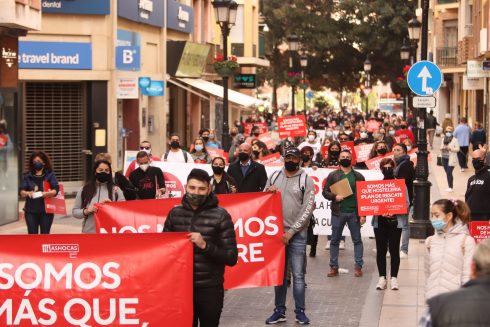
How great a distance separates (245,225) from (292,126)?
1826 centimetres

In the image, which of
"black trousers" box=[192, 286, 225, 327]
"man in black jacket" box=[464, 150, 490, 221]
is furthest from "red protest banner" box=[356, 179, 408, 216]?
"black trousers" box=[192, 286, 225, 327]

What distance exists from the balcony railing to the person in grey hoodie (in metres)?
53.9

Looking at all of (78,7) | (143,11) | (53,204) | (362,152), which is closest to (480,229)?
(53,204)

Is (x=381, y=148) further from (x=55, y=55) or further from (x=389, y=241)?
(x=55, y=55)

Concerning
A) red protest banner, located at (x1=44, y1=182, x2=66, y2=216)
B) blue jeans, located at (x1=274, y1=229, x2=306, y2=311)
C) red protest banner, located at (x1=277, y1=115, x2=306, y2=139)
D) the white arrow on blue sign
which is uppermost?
the white arrow on blue sign

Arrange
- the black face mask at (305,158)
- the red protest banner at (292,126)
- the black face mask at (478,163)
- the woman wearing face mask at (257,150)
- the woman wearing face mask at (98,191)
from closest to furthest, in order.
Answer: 1. the woman wearing face mask at (98,191)
2. the black face mask at (478,163)
3. the black face mask at (305,158)
4. the woman wearing face mask at (257,150)
5. the red protest banner at (292,126)

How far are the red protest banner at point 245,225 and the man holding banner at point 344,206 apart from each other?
2.81 meters

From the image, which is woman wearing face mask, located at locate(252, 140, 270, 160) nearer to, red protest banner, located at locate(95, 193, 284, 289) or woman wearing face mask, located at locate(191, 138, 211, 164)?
woman wearing face mask, located at locate(191, 138, 211, 164)

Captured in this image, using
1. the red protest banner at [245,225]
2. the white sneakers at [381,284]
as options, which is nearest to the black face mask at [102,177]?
the red protest banner at [245,225]

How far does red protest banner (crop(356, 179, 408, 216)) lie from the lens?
14812 millimetres

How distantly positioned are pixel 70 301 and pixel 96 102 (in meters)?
22.6

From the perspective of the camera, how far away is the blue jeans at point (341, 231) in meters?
15.7

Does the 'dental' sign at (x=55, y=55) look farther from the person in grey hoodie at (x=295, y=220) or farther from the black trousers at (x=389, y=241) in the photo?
the person in grey hoodie at (x=295, y=220)

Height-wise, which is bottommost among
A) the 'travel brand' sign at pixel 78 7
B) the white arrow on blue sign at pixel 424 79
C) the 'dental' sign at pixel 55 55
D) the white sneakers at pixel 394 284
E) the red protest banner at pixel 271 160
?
the white sneakers at pixel 394 284
